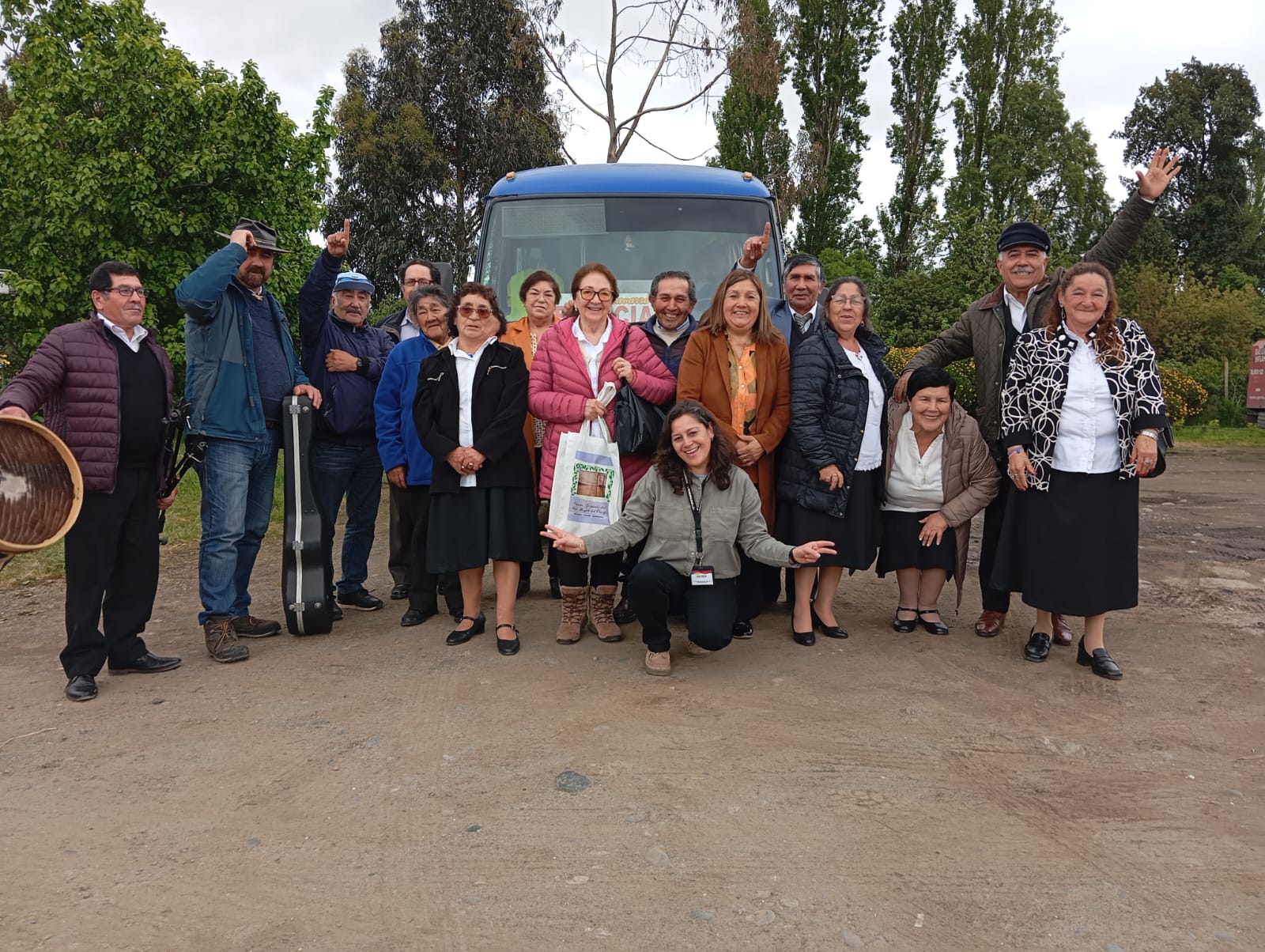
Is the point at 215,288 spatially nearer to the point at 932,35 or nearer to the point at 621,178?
the point at 621,178

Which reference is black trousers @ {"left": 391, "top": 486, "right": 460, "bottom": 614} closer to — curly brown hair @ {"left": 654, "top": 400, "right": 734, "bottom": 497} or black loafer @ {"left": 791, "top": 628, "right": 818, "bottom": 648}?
curly brown hair @ {"left": 654, "top": 400, "right": 734, "bottom": 497}

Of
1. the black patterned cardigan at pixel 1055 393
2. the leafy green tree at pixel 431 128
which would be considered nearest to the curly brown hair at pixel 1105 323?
the black patterned cardigan at pixel 1055 393

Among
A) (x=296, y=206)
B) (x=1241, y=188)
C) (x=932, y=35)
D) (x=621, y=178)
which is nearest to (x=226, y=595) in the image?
(x=621, y=178)

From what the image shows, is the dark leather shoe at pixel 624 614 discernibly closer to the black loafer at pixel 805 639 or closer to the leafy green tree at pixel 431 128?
the black loafer at pixel 805 639

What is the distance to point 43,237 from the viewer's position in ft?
52.6

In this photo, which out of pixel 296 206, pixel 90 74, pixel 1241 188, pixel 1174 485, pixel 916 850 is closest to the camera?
pixel 916 850

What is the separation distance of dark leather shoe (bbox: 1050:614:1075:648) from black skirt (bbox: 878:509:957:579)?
2.10 ft

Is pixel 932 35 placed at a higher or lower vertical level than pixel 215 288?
higher

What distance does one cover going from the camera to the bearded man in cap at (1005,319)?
508cm

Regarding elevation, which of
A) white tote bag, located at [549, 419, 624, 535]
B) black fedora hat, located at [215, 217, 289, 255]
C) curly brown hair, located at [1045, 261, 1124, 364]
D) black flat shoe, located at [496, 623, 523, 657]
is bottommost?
black flat shoe, located at [496, 623, 523, 657]

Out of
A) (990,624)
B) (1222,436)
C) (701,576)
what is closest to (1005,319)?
(990,624)

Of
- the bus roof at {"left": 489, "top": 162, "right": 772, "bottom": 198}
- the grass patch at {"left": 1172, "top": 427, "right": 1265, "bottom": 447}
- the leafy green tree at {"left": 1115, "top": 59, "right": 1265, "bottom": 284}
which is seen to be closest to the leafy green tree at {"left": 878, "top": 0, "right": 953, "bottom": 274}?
the grass patch at {"left": 1172, "top": 427, "right": 1265, "bottom": 447}

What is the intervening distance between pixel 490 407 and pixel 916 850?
311 centimetres

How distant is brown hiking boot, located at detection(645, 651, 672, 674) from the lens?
463cm
